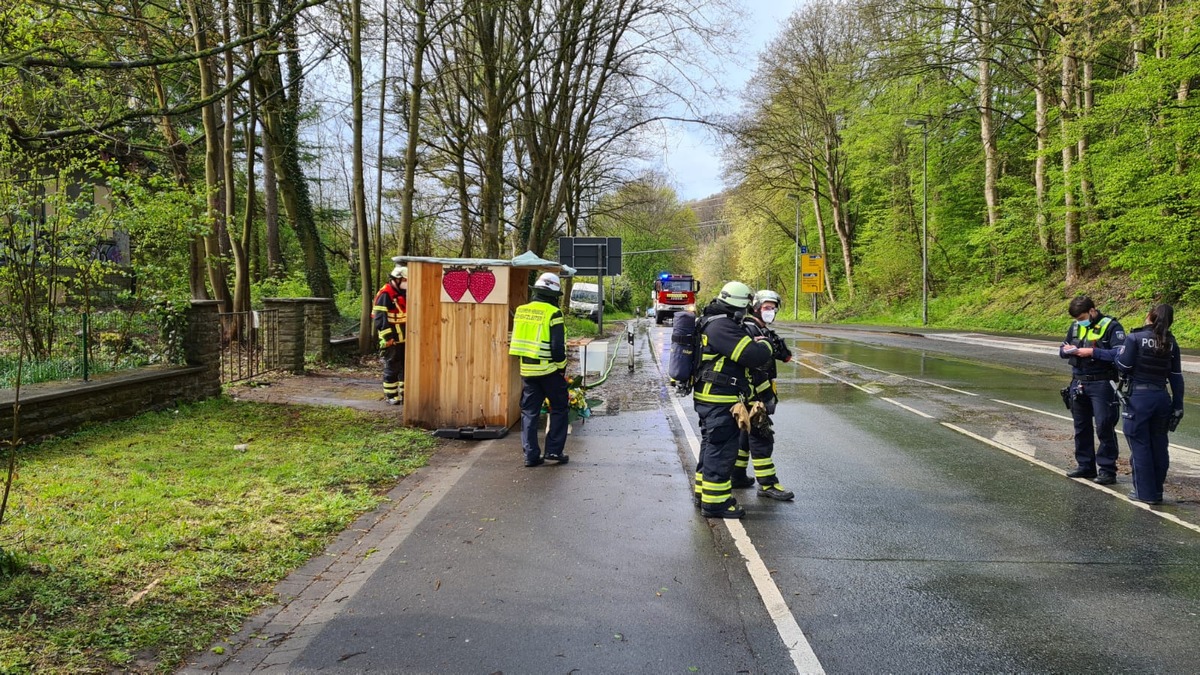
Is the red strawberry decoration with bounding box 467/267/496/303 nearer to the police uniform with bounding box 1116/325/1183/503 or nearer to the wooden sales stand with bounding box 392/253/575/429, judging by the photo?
the wooden sales stand with bounding box 392/253/575/429

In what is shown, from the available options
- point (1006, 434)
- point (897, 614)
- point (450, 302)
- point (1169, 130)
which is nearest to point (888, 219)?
point (1169, 130)

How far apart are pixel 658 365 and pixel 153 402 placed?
39.0 ft

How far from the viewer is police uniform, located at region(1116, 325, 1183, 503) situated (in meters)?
5.61

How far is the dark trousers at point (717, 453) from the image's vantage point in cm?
534

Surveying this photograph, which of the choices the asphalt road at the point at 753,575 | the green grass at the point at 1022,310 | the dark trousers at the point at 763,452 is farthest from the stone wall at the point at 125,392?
the green grass at the point at 1022,310

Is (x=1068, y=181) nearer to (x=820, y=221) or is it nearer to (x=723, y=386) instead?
(x=820, y=221)

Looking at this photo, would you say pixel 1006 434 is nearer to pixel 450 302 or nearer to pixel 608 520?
pixel 608 520

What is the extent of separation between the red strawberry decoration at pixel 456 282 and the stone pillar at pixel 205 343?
339 centimetres

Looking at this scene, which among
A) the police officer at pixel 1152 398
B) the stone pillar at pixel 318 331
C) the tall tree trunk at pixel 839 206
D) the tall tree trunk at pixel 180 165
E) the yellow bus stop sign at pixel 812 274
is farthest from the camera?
the yellow bus stop sign at pixel 812 274

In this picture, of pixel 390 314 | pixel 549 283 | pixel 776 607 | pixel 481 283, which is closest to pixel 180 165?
pixel 390 314

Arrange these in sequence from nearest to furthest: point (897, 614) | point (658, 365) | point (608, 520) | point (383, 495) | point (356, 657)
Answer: point (356, 657) < point (897, 614) < point (608, 520) < point (383, 495) < point (658, 365)

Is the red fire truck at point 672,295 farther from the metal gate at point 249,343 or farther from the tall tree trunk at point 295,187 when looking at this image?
the metal gate at point 249,343

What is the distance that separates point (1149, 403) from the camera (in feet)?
18.5

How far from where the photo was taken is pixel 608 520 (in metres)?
5.25
